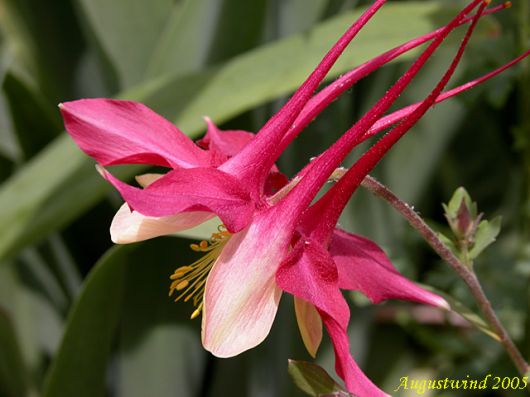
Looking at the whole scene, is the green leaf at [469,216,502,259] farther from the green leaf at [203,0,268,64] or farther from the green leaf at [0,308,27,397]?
the green leaf at [0,308,27,397]

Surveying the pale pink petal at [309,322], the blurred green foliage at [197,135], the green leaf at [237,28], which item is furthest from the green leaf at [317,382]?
the green leaf at [237,28]

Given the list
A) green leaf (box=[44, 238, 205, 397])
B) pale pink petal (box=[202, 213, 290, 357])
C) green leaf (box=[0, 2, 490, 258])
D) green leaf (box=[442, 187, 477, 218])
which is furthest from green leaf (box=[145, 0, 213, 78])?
pale pink petal (box=[202, 213, 290, 357])

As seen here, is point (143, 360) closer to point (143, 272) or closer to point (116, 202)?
point (143, 272)

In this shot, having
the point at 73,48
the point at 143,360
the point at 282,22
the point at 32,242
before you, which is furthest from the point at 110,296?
the point at 73,48

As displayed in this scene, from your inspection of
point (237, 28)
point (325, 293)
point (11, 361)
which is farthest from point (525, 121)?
point (11, 361)

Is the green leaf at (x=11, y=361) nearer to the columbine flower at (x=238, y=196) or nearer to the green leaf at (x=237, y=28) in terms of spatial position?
the green leaf at (x=237, y=28)

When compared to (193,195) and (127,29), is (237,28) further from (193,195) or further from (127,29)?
(193,195)
